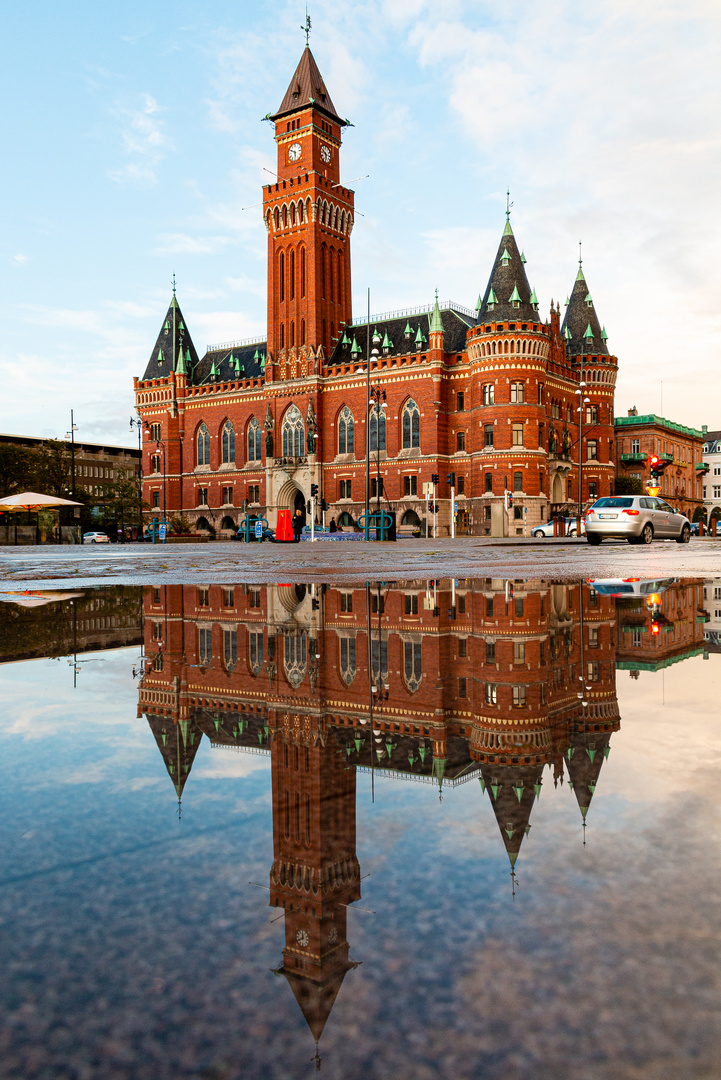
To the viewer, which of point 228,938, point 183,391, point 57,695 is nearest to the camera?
point 228,938

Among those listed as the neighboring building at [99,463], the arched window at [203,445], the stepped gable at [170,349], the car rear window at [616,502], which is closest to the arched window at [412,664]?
the car rear window at [616,502]

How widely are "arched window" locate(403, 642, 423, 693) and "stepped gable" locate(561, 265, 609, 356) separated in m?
63.2

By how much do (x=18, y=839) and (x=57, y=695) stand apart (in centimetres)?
141

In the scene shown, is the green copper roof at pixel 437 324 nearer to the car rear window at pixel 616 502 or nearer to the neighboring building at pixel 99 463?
the car rear window at pixel 616 502

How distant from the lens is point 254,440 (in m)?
65.2

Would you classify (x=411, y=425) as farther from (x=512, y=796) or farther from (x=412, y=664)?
(x=512, y=796)

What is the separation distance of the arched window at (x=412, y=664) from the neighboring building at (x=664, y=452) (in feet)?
253

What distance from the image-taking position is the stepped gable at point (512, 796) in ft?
4.58

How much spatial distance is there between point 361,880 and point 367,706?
127 cm

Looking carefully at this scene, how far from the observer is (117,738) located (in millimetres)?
2113

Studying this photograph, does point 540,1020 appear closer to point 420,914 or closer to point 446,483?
point 420,914

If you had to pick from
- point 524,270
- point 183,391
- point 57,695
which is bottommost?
point 57,695

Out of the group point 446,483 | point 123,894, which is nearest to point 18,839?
point 123,894

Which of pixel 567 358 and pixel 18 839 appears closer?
pixel 18 839
